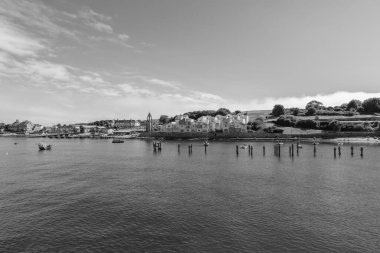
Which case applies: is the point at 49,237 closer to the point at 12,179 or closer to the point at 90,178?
the point at 90,178

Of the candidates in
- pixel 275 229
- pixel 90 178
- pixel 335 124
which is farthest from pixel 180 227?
pixel 335 124

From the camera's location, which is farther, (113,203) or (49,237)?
(113,203)

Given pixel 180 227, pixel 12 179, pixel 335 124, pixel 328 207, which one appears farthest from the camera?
pixel 335 124

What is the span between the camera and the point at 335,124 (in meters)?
188

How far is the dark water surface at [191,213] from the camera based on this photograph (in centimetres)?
2573

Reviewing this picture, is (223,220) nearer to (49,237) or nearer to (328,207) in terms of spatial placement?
(328,207)

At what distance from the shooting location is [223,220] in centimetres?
3117

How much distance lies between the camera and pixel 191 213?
3359cm

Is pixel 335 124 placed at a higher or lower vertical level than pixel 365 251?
higher

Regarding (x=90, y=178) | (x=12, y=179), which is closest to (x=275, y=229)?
(x=90, y=178)

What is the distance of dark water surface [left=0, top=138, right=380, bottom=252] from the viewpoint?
2573 cm

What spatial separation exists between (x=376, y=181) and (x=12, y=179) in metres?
68.3

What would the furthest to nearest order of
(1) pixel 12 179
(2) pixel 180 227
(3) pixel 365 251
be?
(1) pixel 12 179 < (2) pixel 180 227 < (3) pixel 365 251

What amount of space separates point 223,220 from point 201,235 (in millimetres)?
4570
